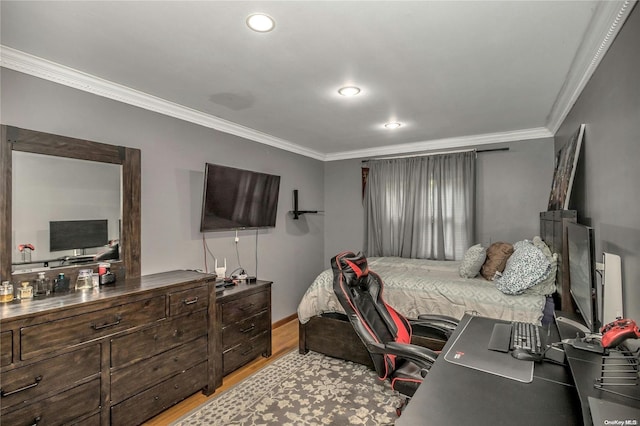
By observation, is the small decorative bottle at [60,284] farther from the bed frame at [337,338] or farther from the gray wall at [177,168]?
the bed frame at [337,338]

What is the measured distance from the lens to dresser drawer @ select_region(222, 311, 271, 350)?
2.92 metres

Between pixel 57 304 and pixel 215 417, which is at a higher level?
pixel 57 304

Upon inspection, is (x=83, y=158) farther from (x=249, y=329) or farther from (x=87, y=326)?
(x=249, y=329)

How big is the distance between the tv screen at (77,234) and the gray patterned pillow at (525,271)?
338 cm

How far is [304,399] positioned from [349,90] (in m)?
2.59

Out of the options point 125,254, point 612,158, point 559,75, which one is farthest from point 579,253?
point 125,254

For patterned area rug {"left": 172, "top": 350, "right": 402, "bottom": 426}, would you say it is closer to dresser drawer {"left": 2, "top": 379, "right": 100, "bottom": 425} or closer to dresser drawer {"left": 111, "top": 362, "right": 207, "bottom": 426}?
dresser drawer {"left": 111, "top": 362, "right": 207, "bottom": 426}

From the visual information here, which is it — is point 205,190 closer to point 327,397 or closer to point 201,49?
point 201,49

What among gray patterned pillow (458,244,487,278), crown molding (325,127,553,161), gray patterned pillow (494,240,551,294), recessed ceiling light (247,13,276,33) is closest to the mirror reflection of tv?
gray patterned pillow (494,240,551,294)

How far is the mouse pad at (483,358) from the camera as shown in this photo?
1.30 metres

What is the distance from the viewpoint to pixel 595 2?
1591mm

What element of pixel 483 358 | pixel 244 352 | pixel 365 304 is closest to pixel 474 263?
pixel 365 304

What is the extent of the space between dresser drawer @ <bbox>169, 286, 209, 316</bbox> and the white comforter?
1124 mm

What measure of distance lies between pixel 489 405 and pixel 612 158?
1.68 m
